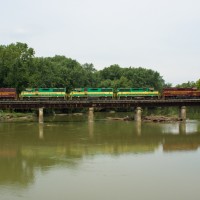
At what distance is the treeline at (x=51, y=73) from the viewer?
7056 cm

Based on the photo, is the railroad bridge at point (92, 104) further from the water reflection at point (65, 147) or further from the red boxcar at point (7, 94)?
the water reflection at point (65, 147)

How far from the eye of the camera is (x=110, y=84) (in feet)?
323

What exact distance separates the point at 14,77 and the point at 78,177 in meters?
54.6

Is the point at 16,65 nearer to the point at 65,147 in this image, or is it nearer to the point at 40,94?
the point at 40,94

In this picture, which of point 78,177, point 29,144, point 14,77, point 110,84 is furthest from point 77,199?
point 110,84

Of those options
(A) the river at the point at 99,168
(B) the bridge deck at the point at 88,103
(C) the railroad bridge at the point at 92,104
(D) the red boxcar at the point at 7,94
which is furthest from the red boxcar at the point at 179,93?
(D) the red boxcar at the point at 7,94

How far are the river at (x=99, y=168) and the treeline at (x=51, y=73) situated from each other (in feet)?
124

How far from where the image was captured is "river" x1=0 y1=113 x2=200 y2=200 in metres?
16.2

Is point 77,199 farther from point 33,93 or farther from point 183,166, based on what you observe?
point 33,93

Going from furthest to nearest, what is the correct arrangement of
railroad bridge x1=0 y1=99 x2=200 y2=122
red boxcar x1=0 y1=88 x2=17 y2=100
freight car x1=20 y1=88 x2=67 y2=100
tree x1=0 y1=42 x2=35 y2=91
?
tree x1=0 y1=42 x2=35 y2=91 < freight car x1=20 y1=88 x2=67 y2=100 < red boxcar x1=0 y1=88 x2=17 y2=100 < railroad bridge x1=0 y1=99 x2=200 y2=122

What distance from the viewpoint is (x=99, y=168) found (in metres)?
21.0

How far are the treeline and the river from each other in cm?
3787

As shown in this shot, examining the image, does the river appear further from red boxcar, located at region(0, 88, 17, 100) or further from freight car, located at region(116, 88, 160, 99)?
freight car, located at region(116, 88, 160, 99)

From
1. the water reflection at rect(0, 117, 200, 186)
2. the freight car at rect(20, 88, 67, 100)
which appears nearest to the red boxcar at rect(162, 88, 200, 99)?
the freight car at rect(20, 88, 67, 100)
